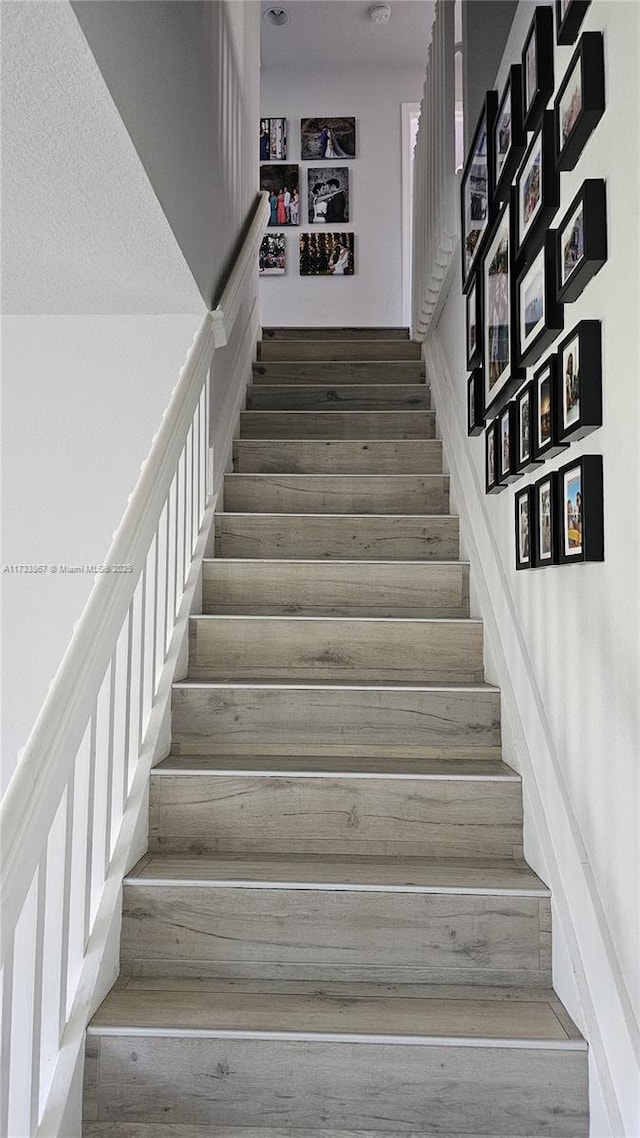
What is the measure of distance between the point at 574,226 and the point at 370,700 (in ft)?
4.11

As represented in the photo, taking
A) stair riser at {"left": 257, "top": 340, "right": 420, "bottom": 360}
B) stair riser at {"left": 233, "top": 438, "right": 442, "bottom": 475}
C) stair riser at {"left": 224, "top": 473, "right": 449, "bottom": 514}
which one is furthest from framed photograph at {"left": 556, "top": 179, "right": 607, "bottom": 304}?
stair riser at {"left": 257, "top": 340, "right": 420, "bottom": 360}

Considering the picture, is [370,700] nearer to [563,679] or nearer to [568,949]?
[563,679]

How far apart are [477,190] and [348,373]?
1.50m

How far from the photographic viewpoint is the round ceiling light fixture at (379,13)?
15.7 ft

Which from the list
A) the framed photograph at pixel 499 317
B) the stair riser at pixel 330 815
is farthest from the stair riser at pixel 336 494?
the stair riser at pixel 330 815

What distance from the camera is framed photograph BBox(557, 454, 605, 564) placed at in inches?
53.9

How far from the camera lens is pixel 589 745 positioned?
149cm

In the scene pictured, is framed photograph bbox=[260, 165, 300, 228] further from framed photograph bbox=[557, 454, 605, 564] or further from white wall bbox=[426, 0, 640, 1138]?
framed photograph bbox=[557, 454, 605, 564]

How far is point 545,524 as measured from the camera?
167 centimetres

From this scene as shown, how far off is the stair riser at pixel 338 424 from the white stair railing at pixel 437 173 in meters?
0.49

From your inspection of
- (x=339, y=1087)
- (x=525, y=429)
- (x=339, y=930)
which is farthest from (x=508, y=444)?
(x=339, y=1087)

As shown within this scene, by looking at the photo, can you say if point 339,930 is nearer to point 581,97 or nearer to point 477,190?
point 581,97

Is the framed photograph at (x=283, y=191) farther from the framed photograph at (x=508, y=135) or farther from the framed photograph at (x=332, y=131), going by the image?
the framed photograph at (x=508, y=135)

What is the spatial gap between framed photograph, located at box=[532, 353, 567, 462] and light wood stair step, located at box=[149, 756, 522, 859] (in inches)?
30.4
